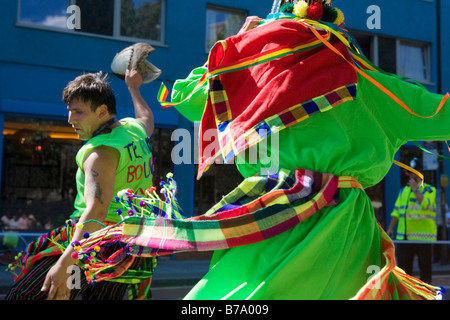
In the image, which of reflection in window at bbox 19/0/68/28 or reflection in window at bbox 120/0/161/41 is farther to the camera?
reflection in window at bbox 120/0/161/41

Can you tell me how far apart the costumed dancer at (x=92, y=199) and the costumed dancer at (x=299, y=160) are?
603 mm

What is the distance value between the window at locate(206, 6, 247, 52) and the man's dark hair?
32.6 ft

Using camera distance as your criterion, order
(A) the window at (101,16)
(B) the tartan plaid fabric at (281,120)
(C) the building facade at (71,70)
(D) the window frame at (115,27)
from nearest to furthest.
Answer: (B) the tartan plaid fabric at (281,120) → (C) the building facade at (71,70) → (D) the window frame at (115,27) → (A) the window at (101,16)

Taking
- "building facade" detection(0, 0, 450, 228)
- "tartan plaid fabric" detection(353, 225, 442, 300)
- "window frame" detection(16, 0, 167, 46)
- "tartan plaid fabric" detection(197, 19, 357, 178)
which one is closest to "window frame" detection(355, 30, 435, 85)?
"building facade" detection(0, 0, 450, 228)

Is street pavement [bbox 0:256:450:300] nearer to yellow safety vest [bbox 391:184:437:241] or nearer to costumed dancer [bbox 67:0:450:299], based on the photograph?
yellow safety vest [bbox 391:184:437:241]

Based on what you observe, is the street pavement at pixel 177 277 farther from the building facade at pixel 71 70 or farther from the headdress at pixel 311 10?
the headdress at pixel 311 10

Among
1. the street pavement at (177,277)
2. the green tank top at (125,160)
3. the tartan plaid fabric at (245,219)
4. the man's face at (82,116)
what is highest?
the man's face at (82,116)

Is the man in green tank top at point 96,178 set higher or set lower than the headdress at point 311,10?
lower

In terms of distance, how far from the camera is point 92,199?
269 centimetres

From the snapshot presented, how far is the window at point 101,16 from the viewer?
11.0 m

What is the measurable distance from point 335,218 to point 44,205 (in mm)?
9895

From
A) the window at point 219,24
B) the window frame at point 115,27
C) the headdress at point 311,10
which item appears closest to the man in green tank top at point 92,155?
the headdress at point 311,10

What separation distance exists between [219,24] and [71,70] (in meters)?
3.55

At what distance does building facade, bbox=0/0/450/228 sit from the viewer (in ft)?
35.1
